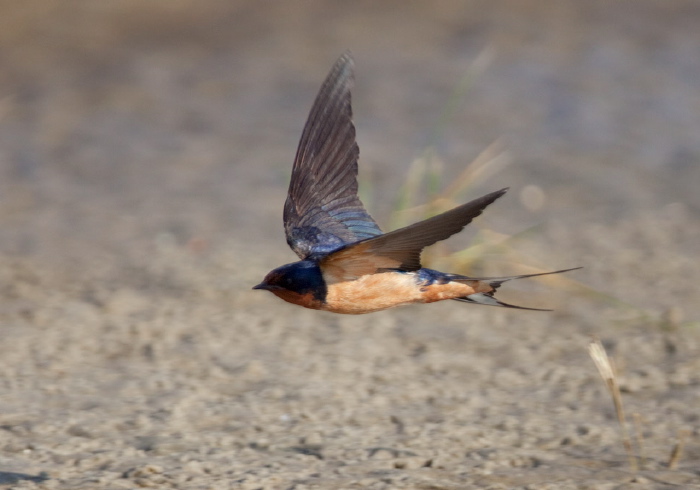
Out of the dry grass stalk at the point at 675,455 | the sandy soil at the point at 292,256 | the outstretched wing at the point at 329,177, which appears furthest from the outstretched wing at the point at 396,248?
the dry grass stalk at the point at 675,455

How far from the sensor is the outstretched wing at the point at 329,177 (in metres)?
3.22

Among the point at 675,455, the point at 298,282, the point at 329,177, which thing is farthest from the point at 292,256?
the point at 298,282

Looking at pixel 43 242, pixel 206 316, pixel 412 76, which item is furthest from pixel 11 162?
pixel 412 76

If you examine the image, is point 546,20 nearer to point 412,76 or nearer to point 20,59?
point 412,76

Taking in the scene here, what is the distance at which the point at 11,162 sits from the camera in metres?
6.13

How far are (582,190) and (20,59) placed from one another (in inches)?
141

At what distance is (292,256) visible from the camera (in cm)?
511

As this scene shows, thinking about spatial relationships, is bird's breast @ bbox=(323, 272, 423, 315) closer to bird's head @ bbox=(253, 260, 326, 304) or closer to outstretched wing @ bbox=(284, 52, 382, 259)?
bird's head @ bbox=(253, 260, 326, 304)

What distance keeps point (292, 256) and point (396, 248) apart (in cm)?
248

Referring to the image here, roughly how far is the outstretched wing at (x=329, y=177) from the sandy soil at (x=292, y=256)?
0.69 metres

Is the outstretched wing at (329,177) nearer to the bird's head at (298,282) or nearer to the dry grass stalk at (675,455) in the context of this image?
the bird's head at (298,282)

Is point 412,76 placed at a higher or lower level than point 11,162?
higher

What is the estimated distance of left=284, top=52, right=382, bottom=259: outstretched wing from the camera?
3217 mm

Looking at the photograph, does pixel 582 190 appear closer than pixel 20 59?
Yes
